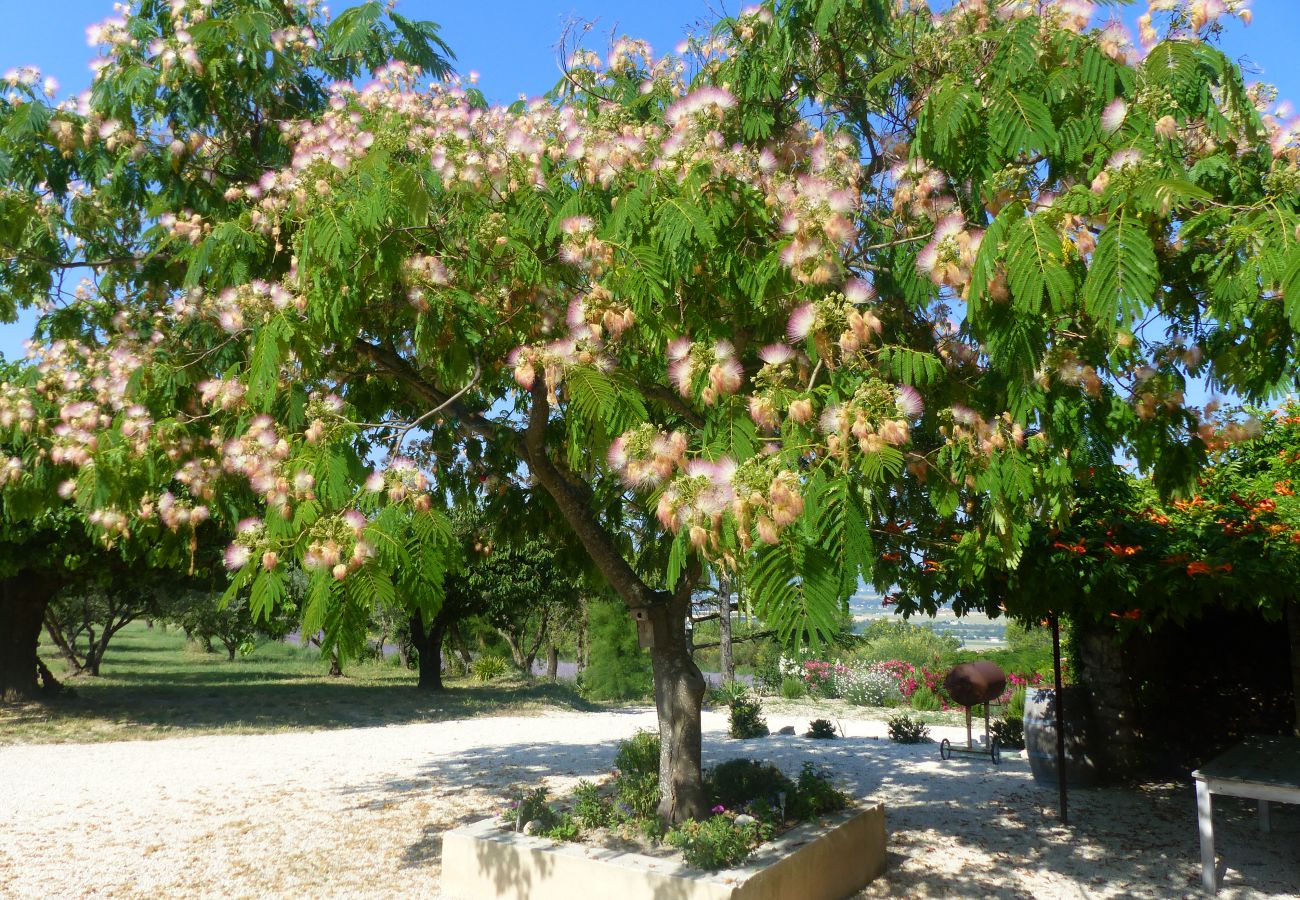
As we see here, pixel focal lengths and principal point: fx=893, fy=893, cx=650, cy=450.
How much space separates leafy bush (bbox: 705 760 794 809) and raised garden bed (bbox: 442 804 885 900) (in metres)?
0.72

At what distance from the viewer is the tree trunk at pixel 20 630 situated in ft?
50.9

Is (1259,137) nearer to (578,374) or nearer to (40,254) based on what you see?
(578,374)

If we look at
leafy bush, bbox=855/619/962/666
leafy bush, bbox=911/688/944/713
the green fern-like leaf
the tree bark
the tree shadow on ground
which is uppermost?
the green fern-like leaf

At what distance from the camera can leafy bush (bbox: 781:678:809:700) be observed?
69.5 feet

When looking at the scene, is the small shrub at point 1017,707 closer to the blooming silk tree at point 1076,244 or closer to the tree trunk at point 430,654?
the blooming silk tree at point 1076,244

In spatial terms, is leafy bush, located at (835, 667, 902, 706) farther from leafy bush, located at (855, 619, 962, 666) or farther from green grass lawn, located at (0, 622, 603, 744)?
leafy bush, located at (855, 619, 962, 666)

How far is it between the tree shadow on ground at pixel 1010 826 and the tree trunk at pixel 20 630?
9.04 metres

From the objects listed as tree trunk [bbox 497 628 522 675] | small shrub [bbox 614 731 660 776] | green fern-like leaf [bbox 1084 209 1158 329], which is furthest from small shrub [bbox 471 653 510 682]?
green fern-like leaf [bbox 1084 209 1158 329]

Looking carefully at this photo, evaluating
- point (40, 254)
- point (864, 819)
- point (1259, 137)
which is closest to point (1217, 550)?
point (864, 819)

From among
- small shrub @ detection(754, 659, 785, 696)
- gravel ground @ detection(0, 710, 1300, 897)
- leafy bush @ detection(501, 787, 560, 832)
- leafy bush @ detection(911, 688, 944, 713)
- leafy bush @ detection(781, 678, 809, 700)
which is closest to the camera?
gravel ground @ detection(0, 710, 1300, 897)

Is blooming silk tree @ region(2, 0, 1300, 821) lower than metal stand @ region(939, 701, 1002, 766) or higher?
higher

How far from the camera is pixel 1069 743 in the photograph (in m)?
9.65

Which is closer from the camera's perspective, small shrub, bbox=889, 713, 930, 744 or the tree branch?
the tree branch

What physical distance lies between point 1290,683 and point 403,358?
963 cm
